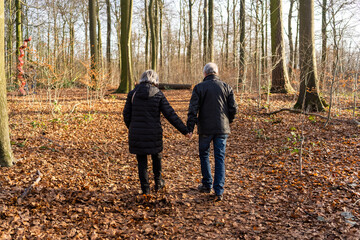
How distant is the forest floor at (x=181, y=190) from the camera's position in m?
3.25

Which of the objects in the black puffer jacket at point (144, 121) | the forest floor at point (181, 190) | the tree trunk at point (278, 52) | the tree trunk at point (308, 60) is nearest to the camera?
the forest floor at point (181, 190)

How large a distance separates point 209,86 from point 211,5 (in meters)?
15.2

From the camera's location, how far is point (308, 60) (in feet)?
28.7

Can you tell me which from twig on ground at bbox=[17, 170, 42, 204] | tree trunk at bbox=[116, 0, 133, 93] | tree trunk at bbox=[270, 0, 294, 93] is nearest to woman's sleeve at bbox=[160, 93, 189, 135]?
twig on ground at bbox=[17, 170, 42, 204]

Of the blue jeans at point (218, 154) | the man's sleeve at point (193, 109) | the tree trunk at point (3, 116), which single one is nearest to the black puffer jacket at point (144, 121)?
the man's sleeve at point (193, 109)

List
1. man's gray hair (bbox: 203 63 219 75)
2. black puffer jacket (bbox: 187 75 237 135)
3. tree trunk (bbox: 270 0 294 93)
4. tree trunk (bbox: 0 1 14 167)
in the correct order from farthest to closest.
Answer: tree trunk (bbox: 270 0 294 93), tree trunk (bbox: 0 1 14 167), man's gray hair (bbox: 203 63 219 75), black puffer jacket (bbox: 187 75 237 135)

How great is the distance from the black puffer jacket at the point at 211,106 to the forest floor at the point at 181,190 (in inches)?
48.3

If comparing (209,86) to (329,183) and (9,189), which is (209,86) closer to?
(329,183)

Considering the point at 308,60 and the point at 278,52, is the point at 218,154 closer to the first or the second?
the point at 308,60


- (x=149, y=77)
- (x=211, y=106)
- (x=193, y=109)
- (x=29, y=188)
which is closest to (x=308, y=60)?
(x=211, y=106)

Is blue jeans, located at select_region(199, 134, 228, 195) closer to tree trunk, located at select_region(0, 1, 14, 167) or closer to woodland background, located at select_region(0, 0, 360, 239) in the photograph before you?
woodland background, located at select_region(0, 0, 360, 239)

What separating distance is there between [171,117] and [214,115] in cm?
69

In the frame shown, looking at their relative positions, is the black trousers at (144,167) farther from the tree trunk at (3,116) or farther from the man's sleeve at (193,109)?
the tree trunk at (3,116)

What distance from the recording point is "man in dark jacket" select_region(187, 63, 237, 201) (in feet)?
13.3
